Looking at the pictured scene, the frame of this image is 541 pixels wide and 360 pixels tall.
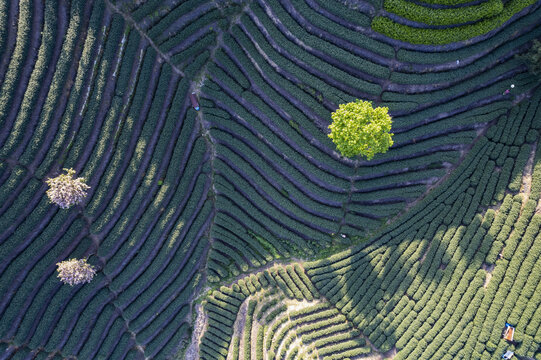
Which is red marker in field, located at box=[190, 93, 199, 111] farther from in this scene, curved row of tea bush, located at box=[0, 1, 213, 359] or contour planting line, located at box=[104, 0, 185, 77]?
contour planting line, located at box=[104, 0, 185, 77]

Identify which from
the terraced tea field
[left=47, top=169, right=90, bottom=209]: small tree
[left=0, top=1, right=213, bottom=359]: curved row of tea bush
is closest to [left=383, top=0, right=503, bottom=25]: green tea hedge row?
the terraced tea field

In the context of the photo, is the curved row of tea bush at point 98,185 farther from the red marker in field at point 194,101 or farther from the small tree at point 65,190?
the small tree at point 65,190

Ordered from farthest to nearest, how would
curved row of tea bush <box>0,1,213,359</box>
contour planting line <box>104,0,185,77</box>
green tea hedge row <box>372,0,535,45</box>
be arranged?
contour planting line <box>104,0,185,77</box> → curved row of tea bush <box>0,1,213,359</box> → green tea hedge row <box>372,0,535,45</box>

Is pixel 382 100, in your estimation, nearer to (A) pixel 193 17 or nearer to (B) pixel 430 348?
(A) pixel 193 17

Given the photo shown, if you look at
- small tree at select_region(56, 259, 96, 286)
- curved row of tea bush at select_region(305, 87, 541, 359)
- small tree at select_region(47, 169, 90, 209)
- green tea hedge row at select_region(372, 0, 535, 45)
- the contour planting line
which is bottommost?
small tree at select_region(56, 259, 96, 286)

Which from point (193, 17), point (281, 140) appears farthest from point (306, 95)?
point (193, 17)

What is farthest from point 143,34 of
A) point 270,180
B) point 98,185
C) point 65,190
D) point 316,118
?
point 270,180

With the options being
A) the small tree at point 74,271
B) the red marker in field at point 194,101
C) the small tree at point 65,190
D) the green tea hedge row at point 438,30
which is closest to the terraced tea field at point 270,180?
the green tea hedge row at point 438,30
